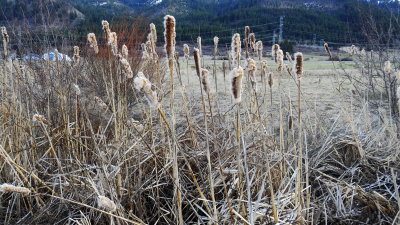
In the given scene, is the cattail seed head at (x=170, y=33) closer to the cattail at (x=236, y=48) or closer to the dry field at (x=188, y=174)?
the dry field at (x=188, y=174)

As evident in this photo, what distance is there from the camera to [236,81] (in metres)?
0.77

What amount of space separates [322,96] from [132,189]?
4123 millimetres

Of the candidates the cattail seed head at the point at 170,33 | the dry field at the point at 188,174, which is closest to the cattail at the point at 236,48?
the dry field at the point at 188,174

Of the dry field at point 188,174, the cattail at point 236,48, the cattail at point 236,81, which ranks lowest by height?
the dry field at point 188,174

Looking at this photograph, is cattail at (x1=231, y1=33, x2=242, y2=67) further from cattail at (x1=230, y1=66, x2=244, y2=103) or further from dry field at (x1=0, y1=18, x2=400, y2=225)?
cattail at (x1=230, y1=66, x2=244, y2=103)

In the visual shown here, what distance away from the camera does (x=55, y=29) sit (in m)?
2.84

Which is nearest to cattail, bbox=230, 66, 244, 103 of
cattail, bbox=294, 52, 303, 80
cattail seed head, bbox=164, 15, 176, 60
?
cattail seed head, bbox=164, 15, 176, 60

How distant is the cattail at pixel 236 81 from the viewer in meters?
0.76

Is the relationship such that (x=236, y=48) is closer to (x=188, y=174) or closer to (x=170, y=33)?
(x=170, y=33)

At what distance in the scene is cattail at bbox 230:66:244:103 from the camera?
76cm

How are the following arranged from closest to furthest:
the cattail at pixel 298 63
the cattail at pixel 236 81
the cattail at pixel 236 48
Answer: the cattail at pixel 236 81
the cattail at pixel 298 63
the cattail at pixel 236 48

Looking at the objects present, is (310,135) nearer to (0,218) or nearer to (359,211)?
(359,211)

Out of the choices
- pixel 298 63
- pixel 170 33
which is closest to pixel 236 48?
pixel 298 63

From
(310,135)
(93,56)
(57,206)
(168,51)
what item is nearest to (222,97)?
(93,56)
